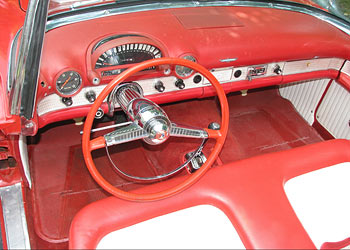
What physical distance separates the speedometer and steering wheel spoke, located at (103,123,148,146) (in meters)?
0.44

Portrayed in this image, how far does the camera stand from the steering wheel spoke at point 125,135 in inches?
47.5

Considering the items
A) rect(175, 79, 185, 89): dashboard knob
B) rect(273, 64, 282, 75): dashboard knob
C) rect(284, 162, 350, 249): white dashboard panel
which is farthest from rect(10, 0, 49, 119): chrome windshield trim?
rect(273, 64, 282, 75): dashboard knob

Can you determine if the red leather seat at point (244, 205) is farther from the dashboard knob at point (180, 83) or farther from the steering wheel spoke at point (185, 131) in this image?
the dashboard knob at point (180, 83)

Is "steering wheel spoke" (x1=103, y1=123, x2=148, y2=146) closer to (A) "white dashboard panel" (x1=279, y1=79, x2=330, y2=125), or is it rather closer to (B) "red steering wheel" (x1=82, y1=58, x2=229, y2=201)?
→ (B) "red steering wheel" (x1=82, y1=58, x2=229, y2=201)

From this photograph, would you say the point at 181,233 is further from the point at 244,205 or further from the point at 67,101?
the point at 67,101

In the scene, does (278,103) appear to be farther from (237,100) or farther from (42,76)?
(42,76)

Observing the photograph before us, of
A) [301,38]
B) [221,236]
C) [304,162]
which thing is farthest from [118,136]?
[301,38]

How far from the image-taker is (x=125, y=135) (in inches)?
48.4

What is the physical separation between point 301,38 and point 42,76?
1.42 metres

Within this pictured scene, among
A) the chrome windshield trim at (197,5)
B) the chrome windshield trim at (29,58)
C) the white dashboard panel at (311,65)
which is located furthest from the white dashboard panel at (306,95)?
the chrome windshield trim at (29,58)

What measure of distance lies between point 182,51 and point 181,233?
88cm

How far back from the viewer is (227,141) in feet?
7.86

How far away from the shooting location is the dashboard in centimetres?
151

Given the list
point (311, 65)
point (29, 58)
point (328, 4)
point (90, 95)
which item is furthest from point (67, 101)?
point (328, 4)
